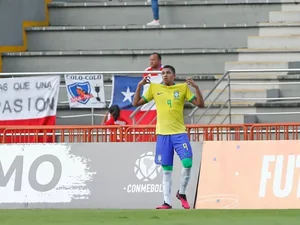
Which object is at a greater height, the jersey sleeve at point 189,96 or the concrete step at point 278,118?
the jersey sleeve at point 189,96

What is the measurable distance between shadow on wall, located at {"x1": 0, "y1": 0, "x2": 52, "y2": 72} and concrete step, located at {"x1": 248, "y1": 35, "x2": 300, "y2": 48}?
4.92 metres

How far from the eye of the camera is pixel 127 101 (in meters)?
20.2

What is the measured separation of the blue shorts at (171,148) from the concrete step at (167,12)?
8.08 m

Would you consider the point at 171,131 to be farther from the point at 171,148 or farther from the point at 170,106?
the point at 170,106

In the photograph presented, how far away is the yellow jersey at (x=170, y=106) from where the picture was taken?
54.2 ft

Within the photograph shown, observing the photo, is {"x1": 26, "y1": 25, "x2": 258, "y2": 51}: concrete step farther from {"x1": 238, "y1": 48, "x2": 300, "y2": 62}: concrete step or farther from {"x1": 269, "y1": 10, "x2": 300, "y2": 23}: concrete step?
{"x1": 238, "y1": 48, "x2": 300, "y2": 62}: concrete step

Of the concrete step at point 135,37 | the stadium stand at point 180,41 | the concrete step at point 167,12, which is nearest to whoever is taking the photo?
the stadium stand at point 180,41

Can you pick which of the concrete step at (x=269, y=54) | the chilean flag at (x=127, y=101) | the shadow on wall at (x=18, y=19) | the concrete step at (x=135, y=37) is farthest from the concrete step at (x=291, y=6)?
the shadow on wall at (x=18, y=19)

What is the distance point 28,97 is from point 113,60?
368 centimetres

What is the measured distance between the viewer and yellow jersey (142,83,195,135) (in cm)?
1653

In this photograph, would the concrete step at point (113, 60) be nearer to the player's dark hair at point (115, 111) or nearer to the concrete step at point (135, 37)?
the concrete step at point (135, 37)
